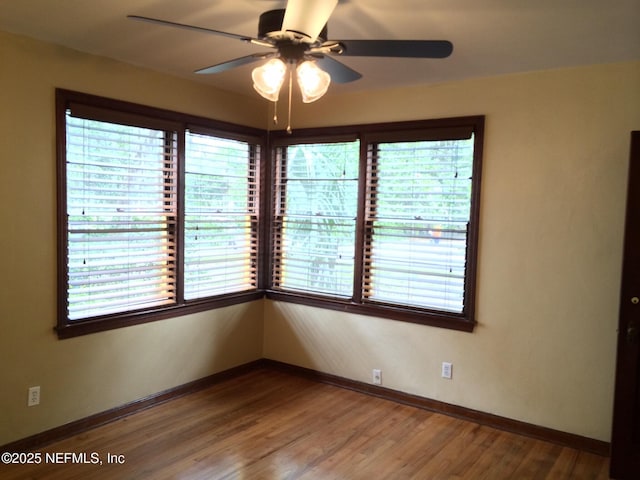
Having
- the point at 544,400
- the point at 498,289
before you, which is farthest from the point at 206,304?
the point at 544,400

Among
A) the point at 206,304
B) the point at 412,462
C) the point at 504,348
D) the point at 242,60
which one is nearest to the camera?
the point at 242,60

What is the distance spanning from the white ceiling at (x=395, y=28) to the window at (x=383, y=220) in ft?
2.19

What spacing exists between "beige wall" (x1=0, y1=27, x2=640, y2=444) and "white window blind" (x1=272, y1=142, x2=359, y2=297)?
0.54 metres

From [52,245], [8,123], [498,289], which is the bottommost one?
[498,289]

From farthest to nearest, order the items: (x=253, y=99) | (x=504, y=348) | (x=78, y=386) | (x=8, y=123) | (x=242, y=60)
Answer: (x=253, y=99) → (x=504, y=348) → (x=78, y=386) → (x=8, y=123) → (x=242, y=60)

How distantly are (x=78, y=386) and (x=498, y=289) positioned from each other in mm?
2865

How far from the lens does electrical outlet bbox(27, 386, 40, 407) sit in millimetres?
2996

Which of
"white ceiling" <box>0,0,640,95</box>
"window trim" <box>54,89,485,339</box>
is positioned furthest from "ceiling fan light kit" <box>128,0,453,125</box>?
"window trim" <box>54,89,485,339</box>

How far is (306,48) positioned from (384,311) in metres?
2.40

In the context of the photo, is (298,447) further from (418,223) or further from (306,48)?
(306,48)

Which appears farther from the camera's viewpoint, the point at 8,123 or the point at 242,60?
the point at 8,123

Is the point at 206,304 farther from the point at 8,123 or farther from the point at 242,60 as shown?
the point at 242,60

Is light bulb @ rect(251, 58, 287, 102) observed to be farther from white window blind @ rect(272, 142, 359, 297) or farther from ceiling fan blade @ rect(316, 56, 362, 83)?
white window blind @ rect(272, 142, 359, 297)

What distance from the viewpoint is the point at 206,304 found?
13.3ft
